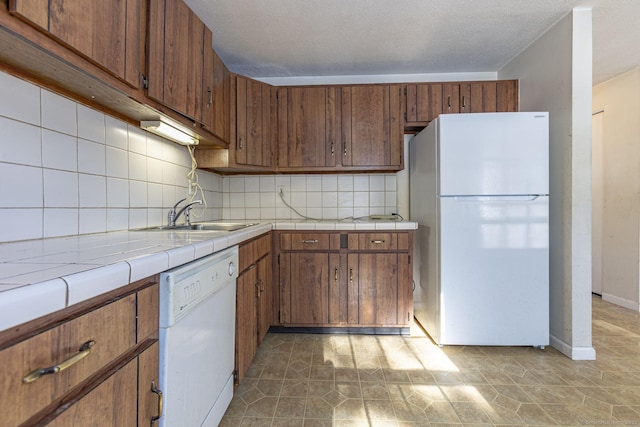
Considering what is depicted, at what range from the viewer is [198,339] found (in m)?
0.98

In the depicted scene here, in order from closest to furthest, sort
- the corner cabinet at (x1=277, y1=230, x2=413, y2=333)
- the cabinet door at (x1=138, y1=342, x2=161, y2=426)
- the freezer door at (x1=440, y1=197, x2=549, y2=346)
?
the cabinet door at (x1=138, y1=342, x2=161, y2=426) → the freezer door at (x1=440, y1=197, x2=549, y2=346) → the corner cabinet at (x1=277, y1=230, x2=413, y2=333)

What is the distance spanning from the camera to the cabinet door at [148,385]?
708 millimetres

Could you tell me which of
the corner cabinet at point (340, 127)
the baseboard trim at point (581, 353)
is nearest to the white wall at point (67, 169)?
the corner cabinet at point (340, 127)

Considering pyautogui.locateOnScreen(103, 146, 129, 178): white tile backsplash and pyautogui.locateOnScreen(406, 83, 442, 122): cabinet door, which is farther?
pyautogui.locateOnScreen(406, 83, 442, 122): cabinet door

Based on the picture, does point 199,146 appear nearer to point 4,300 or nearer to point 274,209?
point 274,209

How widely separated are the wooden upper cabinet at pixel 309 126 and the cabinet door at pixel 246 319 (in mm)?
1126

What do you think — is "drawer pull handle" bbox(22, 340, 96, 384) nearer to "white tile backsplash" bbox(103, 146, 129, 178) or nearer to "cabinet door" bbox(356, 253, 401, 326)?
"white tile backsplash" bbox(103, 146, 129, 178)

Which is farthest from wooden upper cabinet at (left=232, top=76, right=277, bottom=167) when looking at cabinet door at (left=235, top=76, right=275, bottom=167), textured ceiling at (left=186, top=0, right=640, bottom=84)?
textured ceiling at (left=186, top=0, right=640, bottom=84)

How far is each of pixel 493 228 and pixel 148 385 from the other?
6.67 feet

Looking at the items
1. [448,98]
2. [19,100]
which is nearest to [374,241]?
[448,98]

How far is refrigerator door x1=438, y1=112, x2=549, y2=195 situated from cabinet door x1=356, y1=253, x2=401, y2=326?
0.70m

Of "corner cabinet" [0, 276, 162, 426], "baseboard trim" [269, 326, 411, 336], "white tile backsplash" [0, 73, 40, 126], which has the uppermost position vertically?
"white tile backsplash" [0, 73, 40, 126]

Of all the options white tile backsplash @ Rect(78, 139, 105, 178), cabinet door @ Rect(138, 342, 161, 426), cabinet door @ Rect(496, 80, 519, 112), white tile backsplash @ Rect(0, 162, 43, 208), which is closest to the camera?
cabinet door @ Rect(138, 342, 161, 426)

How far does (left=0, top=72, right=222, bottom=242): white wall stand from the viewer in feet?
3.11
